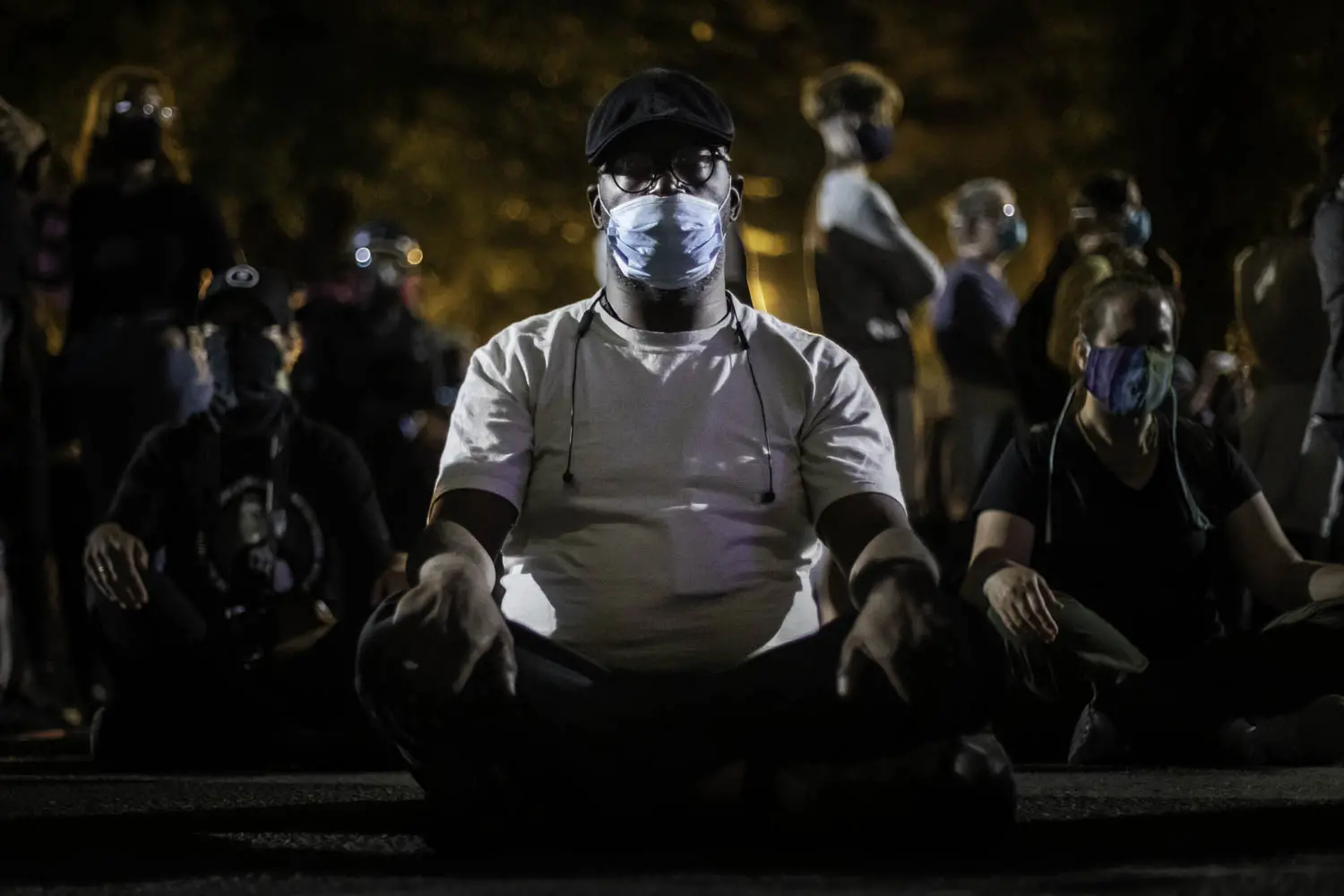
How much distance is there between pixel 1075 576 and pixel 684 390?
249 centimetres

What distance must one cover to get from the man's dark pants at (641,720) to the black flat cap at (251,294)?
338 cm

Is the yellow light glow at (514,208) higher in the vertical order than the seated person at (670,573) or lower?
higher

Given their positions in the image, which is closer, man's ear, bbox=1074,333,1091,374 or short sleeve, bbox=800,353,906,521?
short sleeve, bbox=800,353,906,521

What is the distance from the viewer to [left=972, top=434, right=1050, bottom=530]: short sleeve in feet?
24.6

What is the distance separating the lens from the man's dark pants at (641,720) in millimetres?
5023

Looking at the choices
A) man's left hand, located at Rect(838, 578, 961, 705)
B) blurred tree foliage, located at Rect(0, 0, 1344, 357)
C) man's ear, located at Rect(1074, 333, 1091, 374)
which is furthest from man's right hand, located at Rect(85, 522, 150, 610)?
blurred tree foliage, located at Rect(0, 0, 1344, 357)

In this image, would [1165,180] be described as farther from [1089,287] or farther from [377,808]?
[377,808]

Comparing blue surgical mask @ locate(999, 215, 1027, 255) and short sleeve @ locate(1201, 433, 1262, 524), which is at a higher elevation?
blue surgical mask @ locate(999, 215, 1027, 255)

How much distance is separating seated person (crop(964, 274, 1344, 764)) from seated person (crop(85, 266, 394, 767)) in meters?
1.90

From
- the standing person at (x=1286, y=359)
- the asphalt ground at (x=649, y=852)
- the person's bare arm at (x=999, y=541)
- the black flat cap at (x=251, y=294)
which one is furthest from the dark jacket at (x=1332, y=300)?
the black flat cap at (x=251, y=294)

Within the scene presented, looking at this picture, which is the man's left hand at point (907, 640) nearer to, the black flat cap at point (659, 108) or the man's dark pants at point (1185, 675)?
the black flat cap at point (659, 108)

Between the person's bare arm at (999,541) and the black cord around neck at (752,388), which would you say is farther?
the person's bare arm at (999,541)

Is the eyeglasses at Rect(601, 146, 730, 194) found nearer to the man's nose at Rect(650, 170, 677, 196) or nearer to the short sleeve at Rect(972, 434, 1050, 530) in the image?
the man's nose at Rect(650, 170, 677, 196)

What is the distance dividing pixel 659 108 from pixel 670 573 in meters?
0.92
